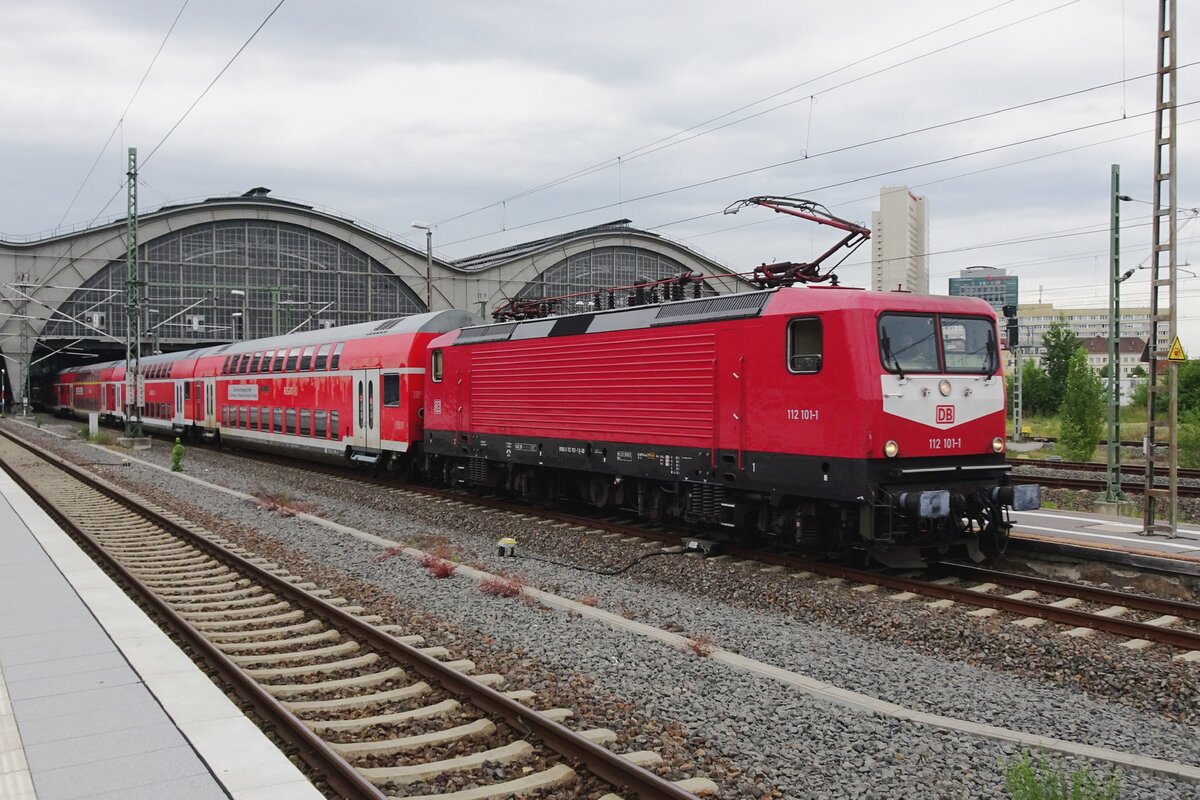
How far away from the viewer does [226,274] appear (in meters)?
75.0

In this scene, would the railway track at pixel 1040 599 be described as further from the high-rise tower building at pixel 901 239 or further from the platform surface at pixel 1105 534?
the high-rise tower building at pixel 901 239

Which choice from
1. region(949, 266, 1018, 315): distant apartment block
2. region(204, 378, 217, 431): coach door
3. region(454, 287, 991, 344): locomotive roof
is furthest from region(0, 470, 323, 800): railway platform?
region(949, 266, 1018, 315): distant apartment block

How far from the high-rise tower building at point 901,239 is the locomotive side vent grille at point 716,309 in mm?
12859

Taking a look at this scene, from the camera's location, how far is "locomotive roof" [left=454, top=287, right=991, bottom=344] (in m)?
11.4

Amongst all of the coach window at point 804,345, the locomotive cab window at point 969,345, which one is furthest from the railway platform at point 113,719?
the locomotive cab window at point 969,345

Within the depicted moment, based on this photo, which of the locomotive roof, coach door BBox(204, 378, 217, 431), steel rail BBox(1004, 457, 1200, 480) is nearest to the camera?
the locomotive roof

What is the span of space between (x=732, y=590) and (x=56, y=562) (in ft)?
27.7

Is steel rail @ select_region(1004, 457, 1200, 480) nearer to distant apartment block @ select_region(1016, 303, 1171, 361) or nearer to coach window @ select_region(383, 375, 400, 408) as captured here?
coach window @ select_region(383, 375, 400, 408)

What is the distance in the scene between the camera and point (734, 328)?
41.7 feet

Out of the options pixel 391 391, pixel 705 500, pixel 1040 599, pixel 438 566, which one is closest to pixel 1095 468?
pixel 705 500

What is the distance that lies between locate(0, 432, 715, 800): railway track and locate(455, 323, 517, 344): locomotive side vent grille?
7.05 metres

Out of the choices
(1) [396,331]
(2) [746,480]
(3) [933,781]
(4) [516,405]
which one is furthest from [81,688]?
(1) [396,331]

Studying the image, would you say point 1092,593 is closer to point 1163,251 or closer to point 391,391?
point 1163,251

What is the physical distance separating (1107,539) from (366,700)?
11.5m
